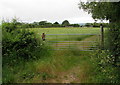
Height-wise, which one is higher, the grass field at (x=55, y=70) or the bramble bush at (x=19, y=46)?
the bramble bush at (x=19, y=46)

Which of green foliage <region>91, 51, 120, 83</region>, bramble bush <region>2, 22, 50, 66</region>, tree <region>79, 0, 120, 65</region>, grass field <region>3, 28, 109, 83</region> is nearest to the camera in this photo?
green foliage <region>91, 51, 120, 83</region>

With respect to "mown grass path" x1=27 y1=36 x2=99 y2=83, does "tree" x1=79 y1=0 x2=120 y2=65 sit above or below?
above

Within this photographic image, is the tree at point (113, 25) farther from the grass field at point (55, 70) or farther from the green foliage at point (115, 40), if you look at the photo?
the grass field at point (55, 70)

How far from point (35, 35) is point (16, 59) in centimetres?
189

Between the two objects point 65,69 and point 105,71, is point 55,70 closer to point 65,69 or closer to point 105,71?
point 65,69

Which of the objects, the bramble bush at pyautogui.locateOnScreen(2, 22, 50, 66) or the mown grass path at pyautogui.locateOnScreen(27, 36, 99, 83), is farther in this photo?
the bramble bush at pyautogui.locateOnScreen(2, 22, 50, 66)

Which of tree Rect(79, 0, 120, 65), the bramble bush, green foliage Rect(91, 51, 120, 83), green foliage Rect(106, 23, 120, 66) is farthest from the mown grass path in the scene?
tree Rect(79, 0, 120, 65)

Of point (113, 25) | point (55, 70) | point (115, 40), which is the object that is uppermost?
point (113, 25)

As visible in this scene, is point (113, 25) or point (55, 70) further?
point (55, 70)

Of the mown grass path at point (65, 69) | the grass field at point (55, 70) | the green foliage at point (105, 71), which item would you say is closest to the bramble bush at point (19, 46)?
the grass field at point (55, 70)

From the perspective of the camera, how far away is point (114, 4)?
551cm

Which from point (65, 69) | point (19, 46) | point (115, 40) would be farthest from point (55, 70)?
point (115, 40)

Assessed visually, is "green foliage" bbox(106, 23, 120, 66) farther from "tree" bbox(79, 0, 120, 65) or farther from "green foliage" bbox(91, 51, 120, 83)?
"green foliage" bbox(91, 51, 120, 83)

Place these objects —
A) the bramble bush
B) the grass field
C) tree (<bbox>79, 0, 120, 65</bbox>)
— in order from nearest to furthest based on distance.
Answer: tree (<bbox>79, 0, 120, 65</bbox>), the grass field, the bramble bush
